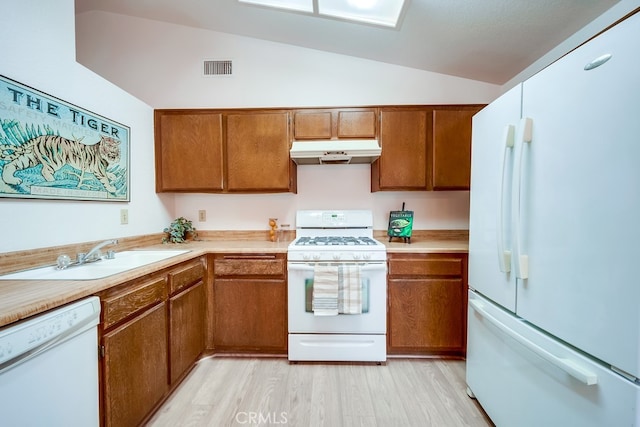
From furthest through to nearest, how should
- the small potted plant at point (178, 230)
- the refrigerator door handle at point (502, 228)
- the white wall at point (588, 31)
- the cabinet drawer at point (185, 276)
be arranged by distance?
the small potted plant at point (178, 230) → the cabinet drawer at point (185, 276) → the white wall at point (588, 31) → the refrigerator door handle at point (502, 228)

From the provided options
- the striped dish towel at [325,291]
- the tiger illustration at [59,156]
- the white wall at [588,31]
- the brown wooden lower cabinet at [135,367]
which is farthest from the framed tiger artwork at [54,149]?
the white wall at [588,31]

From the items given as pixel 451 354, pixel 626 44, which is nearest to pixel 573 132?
pixel 626 44

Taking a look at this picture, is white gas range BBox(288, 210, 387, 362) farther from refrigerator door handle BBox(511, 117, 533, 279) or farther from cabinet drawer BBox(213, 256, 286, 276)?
refrigerator door handle BBox(511, 117, 533, 279)

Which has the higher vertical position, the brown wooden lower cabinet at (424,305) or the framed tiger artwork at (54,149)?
the framed tiger artwork at (54,149)

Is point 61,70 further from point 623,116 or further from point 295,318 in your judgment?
point 623,116

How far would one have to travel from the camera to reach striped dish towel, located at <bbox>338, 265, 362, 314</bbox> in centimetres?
186

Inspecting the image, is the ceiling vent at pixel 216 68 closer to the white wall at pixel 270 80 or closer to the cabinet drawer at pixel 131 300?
the white wall at pixel 270 80

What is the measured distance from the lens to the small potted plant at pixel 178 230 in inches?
92.1

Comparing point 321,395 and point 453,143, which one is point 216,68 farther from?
point 321,395

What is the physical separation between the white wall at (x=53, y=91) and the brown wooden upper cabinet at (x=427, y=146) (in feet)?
7.23

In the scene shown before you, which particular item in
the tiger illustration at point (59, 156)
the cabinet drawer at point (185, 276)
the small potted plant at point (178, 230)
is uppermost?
the tiger illustration at point (59, 156)

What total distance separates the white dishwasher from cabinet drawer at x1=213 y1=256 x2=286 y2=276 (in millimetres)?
958

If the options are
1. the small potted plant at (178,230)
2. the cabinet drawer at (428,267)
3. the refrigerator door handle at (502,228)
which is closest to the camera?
the refrigerator door handle at (502,228)

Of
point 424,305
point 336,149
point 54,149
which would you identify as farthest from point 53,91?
point 424,305
